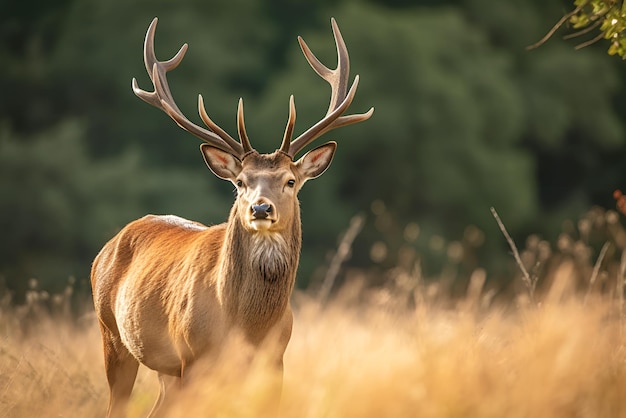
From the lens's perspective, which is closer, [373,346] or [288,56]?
[373,346]

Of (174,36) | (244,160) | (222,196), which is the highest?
(174,36)

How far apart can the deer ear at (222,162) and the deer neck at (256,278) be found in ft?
1.44

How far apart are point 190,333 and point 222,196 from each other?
54.3 ft

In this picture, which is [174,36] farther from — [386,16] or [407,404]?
[407,404]

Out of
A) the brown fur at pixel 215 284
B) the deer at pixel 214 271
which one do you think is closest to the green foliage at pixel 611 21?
the deer at pixel 214 271

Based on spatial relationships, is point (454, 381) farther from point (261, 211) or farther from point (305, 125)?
point (305, 125)

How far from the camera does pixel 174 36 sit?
23031mm

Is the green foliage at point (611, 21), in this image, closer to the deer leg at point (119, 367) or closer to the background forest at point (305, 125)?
the deer leg at point (119, 367)

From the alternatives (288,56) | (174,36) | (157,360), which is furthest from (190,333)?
(288,56)

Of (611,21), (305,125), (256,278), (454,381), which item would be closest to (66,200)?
(305,125)

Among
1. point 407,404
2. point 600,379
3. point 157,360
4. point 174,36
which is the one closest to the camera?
point 407,404

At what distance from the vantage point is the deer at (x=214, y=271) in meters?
5.53

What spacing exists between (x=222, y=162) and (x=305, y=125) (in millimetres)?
15454

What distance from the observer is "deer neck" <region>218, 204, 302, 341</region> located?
218 inches
